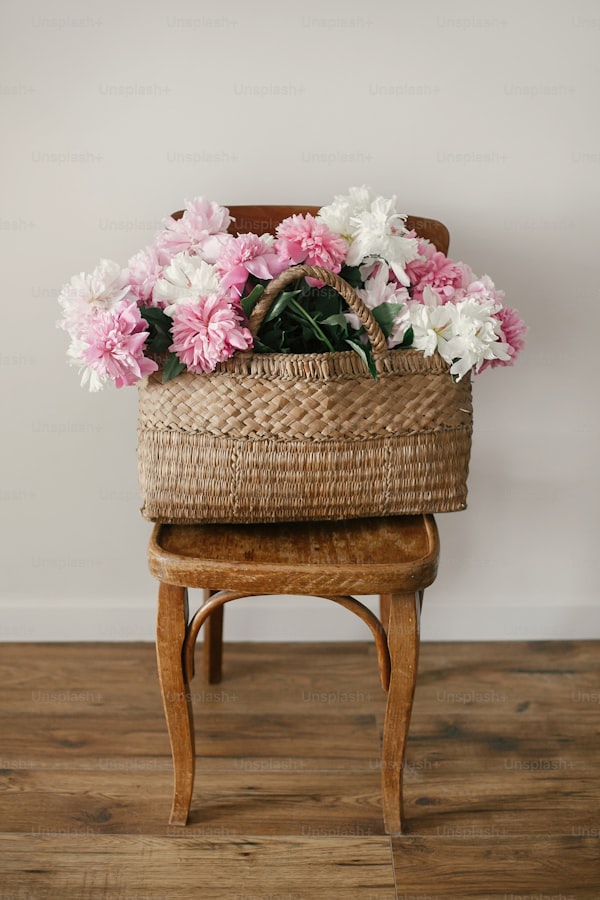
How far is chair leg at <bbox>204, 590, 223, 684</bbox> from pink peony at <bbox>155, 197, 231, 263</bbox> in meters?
0.68

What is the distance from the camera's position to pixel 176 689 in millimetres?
1275

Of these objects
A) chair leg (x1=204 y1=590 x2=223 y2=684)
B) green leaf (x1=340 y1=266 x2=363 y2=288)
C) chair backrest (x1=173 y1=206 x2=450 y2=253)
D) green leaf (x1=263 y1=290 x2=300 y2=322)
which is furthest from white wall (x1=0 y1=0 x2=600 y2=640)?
green leaf (x1=263 y1=290 x2=300 y2=322)

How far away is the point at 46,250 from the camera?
1644mm

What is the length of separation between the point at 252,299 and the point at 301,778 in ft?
2.78

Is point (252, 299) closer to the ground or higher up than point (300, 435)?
higher up

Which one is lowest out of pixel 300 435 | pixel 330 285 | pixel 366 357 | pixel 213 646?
pixel 213 646

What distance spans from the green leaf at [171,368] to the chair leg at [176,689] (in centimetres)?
31

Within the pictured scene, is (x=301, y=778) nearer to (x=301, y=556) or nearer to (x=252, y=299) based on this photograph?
(x=301, y=556)

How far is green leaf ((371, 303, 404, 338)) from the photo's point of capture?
1219mm

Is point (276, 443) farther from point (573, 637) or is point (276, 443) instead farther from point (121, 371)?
point (573, 637)

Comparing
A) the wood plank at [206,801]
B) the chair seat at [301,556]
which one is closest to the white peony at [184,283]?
the chair seat at [301,556]

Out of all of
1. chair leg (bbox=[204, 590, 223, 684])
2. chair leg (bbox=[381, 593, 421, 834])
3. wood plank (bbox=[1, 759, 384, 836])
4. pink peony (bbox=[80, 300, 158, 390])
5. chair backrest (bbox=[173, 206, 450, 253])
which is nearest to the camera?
pink peony (bbox=[80, 300, 158, 390])

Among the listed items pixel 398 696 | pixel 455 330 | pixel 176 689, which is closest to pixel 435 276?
pixel 455 330

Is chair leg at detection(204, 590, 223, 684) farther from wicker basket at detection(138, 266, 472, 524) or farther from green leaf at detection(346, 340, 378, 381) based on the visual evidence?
green leaf at detection(346, 340, 378, 381)
